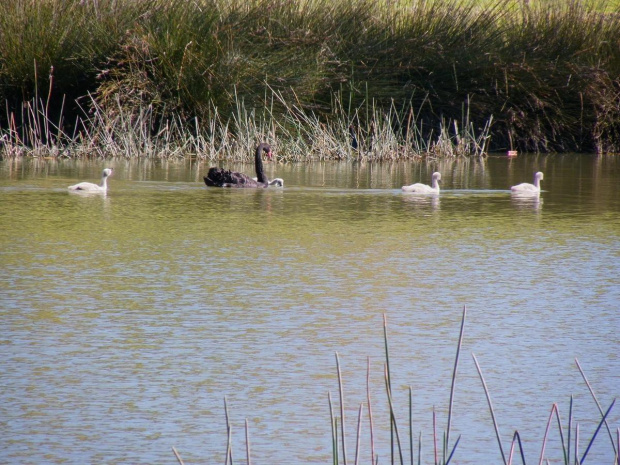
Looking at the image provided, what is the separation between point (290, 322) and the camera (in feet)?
19.0

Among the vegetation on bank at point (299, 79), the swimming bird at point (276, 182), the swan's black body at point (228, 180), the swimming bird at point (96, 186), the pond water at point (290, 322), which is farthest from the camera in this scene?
the vegetation on bank at point (299, 79)

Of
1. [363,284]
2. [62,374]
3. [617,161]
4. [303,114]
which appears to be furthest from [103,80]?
[62,374]

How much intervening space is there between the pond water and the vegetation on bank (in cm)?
525

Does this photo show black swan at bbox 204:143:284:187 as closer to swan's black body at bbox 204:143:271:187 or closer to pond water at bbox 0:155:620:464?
swan's black body at bbox 204:143:271:187

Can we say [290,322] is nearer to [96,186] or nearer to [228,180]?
[96,186]

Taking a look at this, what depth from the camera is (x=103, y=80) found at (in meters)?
16.5

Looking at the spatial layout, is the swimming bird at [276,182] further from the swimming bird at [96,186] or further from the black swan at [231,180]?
the swimming bird at [96,186]

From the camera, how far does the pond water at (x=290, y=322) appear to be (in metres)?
4.18

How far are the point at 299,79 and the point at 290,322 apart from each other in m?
11.5

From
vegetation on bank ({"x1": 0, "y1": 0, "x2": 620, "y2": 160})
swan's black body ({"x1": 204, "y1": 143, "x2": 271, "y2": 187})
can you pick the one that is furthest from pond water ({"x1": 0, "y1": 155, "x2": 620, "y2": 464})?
vegetation on bank ({"x1": 0, "y1": 0, "x2": 620, "y2": 160})

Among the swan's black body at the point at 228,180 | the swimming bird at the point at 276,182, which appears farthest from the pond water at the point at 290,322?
the swimming bird at the point at 276,182

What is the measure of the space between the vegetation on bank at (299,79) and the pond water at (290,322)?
207 inches

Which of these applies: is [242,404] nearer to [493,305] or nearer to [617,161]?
[493,305]

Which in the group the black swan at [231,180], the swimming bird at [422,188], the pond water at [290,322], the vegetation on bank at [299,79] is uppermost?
the vegetation on bank at [299,79]
